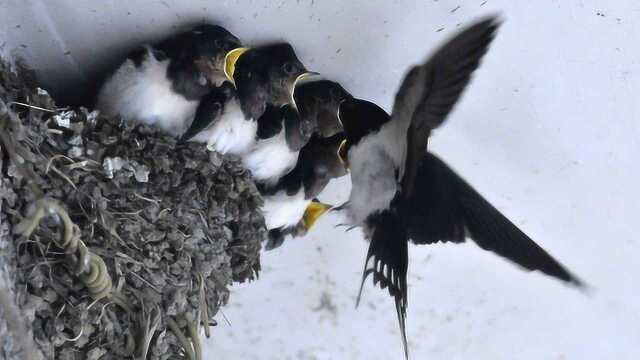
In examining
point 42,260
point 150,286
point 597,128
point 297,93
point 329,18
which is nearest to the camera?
point 42,260

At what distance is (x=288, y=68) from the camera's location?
272 cm

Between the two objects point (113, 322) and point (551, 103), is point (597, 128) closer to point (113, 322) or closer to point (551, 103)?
point (551, 103)

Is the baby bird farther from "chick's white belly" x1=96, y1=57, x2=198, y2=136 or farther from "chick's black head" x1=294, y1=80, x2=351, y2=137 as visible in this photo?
"chick's white belly" x1=96, y1=57, x2=198, y2=136

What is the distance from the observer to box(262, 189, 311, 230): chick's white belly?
9.61ft

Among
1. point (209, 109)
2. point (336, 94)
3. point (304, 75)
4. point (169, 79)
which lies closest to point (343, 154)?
point (336, 94)

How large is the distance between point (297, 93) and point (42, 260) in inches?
40.0

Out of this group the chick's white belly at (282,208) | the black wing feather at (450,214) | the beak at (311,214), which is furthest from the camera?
the beak at (311,214)

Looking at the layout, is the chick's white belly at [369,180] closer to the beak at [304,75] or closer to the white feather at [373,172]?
the white feather at [373,172]

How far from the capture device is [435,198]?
112 inches

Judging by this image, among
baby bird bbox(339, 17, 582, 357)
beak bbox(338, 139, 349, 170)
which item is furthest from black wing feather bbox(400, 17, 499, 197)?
beak bbox(338, 139, 349, 170)

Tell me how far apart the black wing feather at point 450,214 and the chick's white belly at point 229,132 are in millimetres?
460

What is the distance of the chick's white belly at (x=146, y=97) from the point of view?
8.54 ft

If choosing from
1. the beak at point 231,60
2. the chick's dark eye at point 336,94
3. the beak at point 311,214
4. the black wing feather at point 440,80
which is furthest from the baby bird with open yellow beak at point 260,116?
the black wing feather at point 440,80

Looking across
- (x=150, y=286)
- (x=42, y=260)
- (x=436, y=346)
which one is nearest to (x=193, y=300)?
(x=150, y=286)
